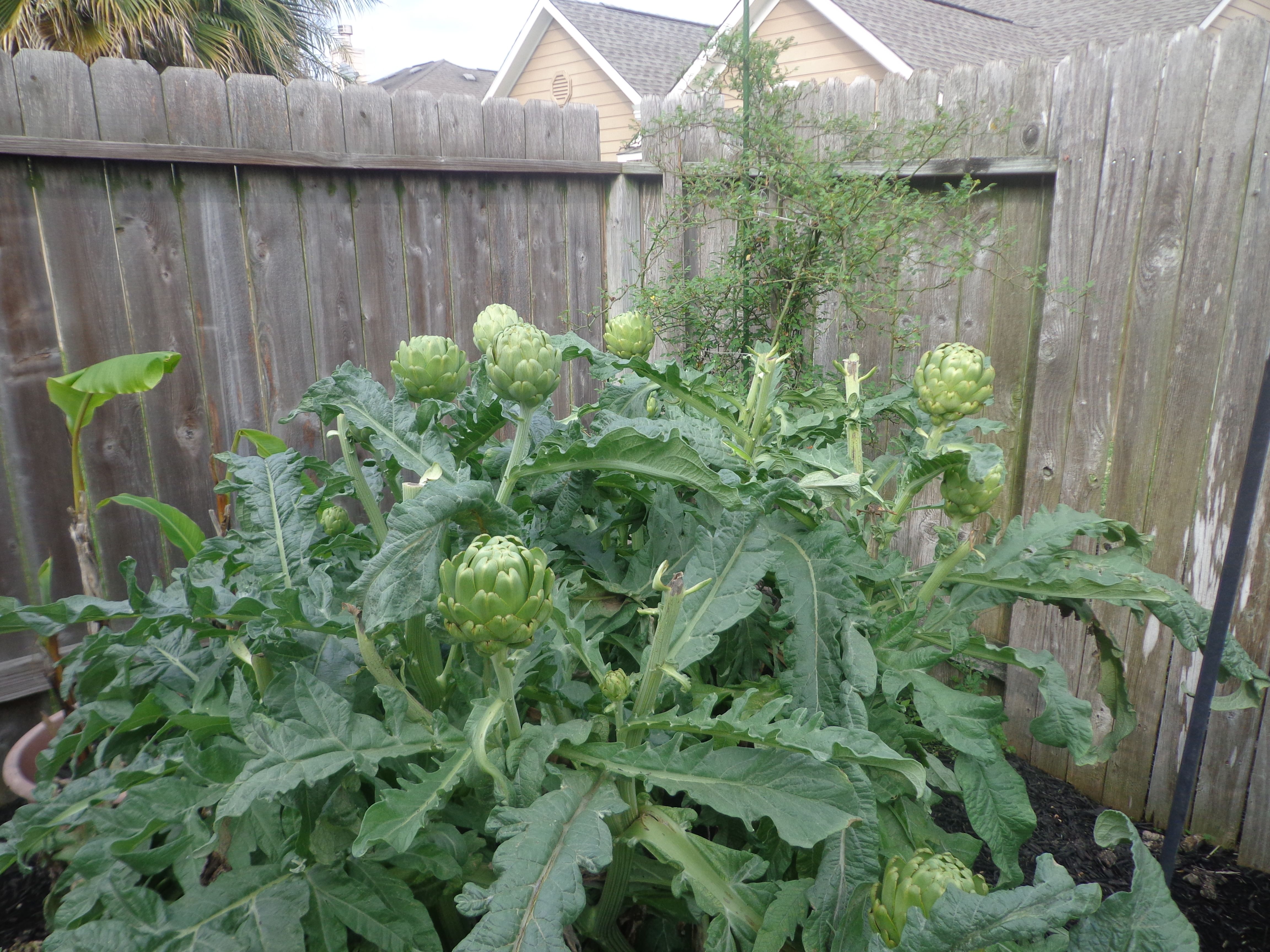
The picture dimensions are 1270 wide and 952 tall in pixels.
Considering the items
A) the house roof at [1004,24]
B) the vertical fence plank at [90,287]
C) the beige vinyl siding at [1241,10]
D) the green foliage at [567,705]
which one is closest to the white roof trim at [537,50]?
the house roof at [1004,24]

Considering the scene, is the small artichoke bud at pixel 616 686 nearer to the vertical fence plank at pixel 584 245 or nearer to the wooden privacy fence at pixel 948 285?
the wooden privacy fence at pixel 948 285

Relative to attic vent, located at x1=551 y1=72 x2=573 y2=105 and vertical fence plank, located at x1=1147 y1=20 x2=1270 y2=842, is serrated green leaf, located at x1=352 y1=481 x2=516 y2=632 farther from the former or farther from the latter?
attic vent, located at x1=551 y1=72 x2=573 y2=105

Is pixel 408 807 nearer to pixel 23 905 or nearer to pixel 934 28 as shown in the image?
pixel 23 905

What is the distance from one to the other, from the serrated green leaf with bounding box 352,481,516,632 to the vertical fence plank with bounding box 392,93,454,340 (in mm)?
2397

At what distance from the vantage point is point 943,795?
2.39 m

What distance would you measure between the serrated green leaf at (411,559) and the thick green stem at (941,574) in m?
0.65

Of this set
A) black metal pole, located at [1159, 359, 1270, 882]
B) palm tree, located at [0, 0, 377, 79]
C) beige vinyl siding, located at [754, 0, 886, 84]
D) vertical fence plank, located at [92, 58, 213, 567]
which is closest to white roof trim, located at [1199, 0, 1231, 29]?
beige vinyl siding, located at [754, 0, 886, 84]

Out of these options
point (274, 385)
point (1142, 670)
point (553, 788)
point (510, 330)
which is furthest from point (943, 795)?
point (274, 385)

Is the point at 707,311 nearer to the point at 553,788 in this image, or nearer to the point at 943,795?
the point at 943,795

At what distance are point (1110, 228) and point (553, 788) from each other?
2.26 meters

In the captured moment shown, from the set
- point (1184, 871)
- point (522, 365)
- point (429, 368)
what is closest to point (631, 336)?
point (429, 368)

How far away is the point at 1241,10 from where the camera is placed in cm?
1023

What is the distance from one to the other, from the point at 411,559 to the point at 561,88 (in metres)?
13.7

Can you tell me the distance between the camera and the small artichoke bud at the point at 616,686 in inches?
37.5
